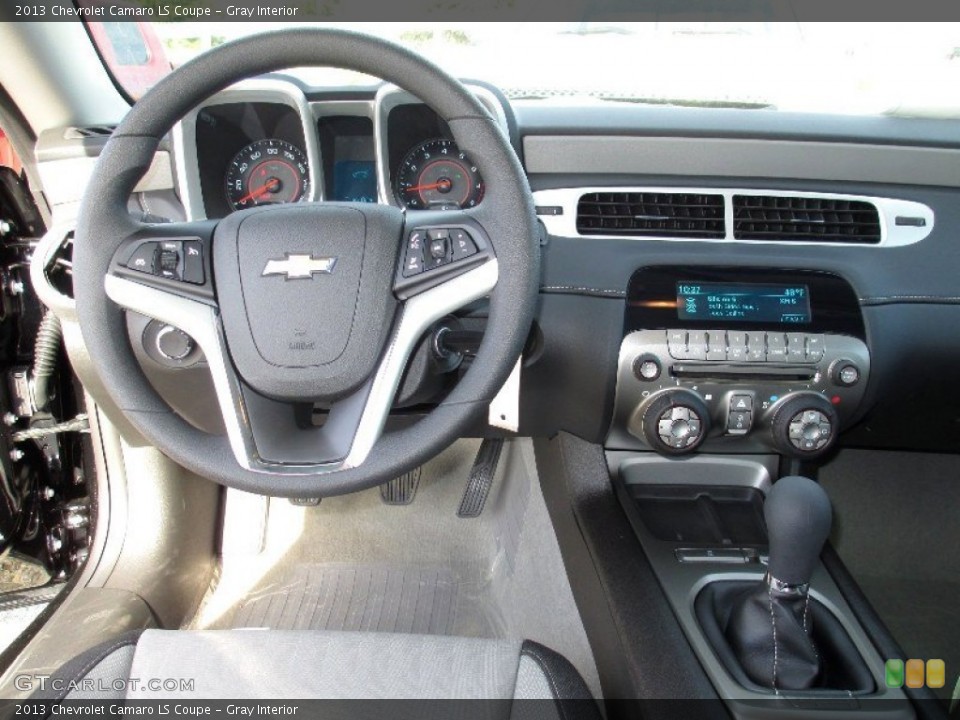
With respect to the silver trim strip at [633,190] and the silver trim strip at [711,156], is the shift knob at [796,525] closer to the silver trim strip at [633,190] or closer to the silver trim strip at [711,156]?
the silver trim strip at [633,190]

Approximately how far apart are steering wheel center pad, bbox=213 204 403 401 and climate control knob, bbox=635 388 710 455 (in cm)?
64

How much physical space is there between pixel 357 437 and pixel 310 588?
1169 millimetres

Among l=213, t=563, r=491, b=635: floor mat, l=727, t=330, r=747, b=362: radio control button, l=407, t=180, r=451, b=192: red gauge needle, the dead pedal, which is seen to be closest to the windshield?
l=407, t=180, r=451, b=192: red gauge needle

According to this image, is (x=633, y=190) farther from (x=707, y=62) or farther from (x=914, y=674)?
(x=914, y=674)

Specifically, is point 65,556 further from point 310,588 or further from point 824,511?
point 824,511

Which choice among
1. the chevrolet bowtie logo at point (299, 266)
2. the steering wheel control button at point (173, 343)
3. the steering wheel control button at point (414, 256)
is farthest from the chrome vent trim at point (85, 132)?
the steering wheel control button at point (414, 256)

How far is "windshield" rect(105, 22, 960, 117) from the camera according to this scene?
1579 mm

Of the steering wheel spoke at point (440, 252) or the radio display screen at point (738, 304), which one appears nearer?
the steering wheel spoke at point (440, 252)

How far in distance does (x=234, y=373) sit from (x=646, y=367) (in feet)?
2.61

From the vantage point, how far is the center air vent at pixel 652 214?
153 centimetres

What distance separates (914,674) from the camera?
125cm

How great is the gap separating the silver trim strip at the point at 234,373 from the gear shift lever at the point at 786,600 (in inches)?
22.7

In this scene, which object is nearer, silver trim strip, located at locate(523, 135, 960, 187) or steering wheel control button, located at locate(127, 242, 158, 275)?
steering wheel control button, located at locate(127, 242, 158, 275)

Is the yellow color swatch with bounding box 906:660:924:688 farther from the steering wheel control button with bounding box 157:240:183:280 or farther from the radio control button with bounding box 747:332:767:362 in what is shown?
the steering wheel control button with bounding box 157:240:183:280
